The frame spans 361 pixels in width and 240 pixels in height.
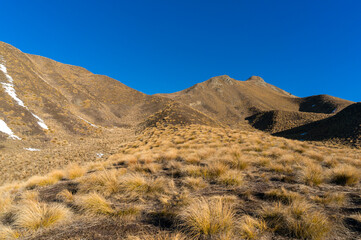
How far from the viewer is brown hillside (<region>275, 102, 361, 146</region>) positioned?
24.5 m

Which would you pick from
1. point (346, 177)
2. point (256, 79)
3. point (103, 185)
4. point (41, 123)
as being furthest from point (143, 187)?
point (256, 79)

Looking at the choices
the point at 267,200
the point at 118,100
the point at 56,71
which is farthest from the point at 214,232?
the point at 56,71

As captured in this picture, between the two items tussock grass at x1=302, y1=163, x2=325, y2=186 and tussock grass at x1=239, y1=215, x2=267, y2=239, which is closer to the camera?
tussock grass at x1=239, y1=215, x2=267, y2=239

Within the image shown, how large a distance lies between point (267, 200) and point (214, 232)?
6.05ft

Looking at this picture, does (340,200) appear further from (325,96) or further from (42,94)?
(325,96)

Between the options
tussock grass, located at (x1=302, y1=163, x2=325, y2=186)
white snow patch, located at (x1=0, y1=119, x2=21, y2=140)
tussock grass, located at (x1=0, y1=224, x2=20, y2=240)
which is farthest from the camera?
white snow patch, located at (x1=0, y1=119, x2=21, y2=140)

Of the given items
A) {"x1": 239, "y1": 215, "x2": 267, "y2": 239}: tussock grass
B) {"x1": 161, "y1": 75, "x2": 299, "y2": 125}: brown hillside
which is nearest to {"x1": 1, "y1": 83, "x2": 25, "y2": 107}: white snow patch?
{"x1": 239, "y1": 215, "x2": 267, "y2": 239}: tussock grass

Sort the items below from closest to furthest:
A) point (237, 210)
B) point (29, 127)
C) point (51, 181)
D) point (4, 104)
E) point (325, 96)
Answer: point (237, 210)
point (51, 181)
point (29, 127)
point (4, 104)
point (325, 96)

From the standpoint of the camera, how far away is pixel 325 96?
7081 centimetres

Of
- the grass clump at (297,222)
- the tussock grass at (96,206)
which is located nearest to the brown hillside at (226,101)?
the grass clump at (297,222)

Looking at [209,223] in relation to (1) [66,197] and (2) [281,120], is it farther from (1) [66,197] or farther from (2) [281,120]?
(2) [281,120]

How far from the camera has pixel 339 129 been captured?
1071 inches

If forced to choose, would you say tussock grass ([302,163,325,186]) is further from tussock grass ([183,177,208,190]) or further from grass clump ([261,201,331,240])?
tussock grass ([183,177,208,190])

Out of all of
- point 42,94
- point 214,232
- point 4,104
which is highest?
point 42,94
